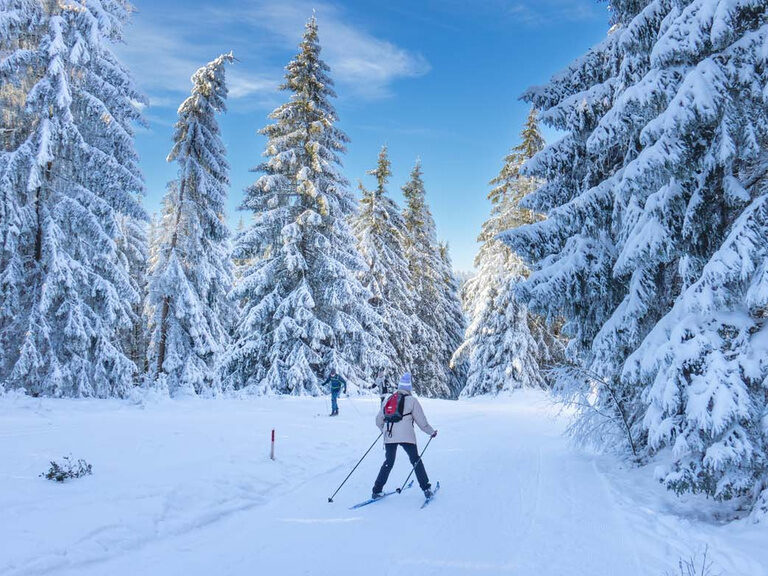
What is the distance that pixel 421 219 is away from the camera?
1309 inches

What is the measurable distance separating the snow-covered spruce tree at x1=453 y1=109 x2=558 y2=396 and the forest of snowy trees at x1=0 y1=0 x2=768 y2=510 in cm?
15

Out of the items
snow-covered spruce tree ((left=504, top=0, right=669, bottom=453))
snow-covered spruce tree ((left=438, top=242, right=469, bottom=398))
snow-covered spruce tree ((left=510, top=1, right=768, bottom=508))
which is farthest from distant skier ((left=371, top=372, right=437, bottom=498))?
snow-covered spruce tree ((left=438, top=242, right=469, bottom=398))

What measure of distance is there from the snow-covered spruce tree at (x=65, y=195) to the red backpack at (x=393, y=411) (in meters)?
10.1

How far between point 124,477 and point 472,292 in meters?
24.7

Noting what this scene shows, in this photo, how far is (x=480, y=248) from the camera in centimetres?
2830

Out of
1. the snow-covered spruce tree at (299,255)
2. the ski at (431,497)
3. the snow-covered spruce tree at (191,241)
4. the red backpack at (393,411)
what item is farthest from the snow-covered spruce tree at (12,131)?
the ski at (431,497)

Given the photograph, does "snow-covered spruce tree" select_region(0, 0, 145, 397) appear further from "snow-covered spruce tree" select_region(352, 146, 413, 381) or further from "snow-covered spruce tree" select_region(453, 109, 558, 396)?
"snow-covered spruce tree" select_region(453, 109, 558, 396)

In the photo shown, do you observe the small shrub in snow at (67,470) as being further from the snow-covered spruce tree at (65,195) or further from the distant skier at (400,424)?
Answer: the snow-covered spruce tree at (65,195)

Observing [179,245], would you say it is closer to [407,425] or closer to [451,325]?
[407,425]

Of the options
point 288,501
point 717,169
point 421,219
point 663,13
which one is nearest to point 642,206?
point 717,169

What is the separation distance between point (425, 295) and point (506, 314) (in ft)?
30.3

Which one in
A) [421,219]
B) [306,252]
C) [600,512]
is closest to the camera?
[600,512]

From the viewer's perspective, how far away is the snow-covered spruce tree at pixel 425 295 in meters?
31.1

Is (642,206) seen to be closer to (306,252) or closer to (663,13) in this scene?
(663,13)
